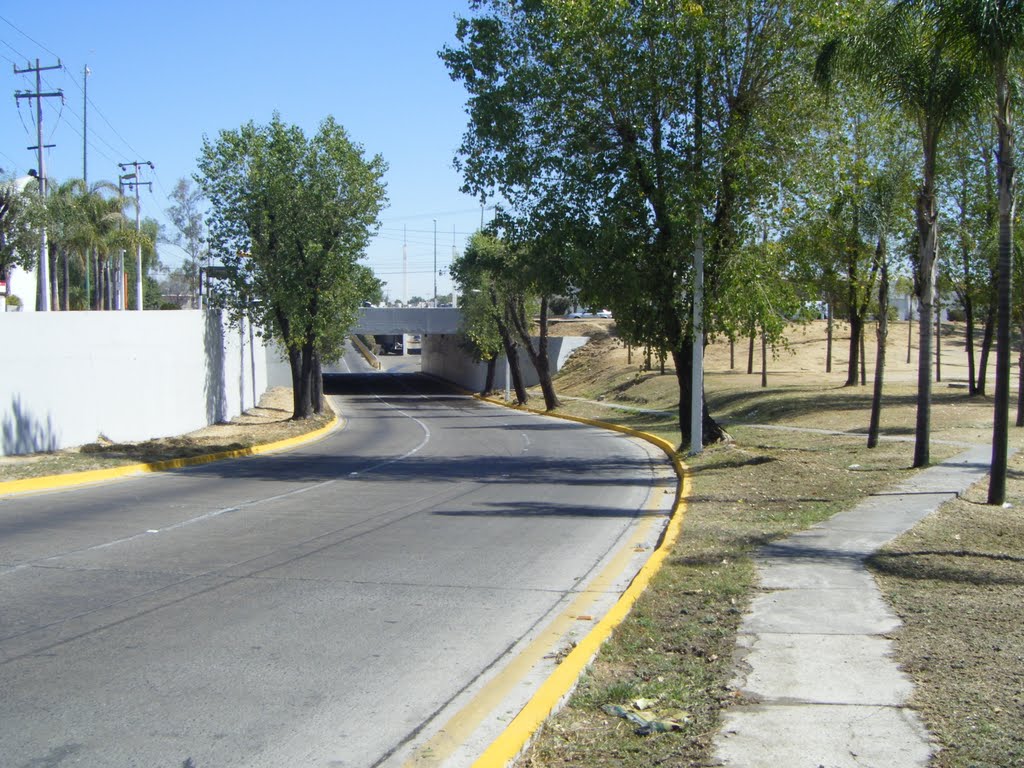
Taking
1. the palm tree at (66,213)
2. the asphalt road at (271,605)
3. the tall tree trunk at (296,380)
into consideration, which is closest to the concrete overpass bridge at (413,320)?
the palm tree at (66,213)

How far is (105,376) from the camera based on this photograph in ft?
75.8

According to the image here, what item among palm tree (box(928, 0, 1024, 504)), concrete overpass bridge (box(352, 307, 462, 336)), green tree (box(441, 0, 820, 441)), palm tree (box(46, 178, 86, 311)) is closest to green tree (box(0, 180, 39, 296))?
palm tree (box(46, 178, 86, 311))

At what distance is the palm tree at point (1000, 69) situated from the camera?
35.2 ft

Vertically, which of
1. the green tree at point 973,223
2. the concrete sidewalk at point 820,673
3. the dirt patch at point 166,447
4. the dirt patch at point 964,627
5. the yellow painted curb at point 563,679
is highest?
the green tree at point 973,223

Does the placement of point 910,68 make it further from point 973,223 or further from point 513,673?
point 973,223

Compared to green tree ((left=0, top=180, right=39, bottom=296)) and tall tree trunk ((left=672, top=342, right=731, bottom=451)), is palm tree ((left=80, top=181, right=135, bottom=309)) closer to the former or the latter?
green tree ((left=0, top=180, right=39, bottom=296))

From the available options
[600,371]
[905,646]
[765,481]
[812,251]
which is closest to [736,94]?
[812,251]

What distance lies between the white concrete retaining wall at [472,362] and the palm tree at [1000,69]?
50.4 meters

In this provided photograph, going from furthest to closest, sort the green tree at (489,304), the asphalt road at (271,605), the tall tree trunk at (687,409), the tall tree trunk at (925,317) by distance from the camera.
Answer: the green tree at (489,304) < the tall tree trunk at (687,409) < the tall tree trunk at (925,317) < the asphalt road at (271,605)

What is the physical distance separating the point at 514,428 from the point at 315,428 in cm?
688

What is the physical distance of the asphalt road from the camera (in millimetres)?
5348

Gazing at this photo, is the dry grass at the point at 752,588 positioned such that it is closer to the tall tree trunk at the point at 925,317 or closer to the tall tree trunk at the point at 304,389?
the tall tree trunk at the point at 925,317

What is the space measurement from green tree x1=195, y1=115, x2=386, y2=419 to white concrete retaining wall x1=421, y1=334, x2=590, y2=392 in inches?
1096

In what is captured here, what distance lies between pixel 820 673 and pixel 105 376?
2062 cm
